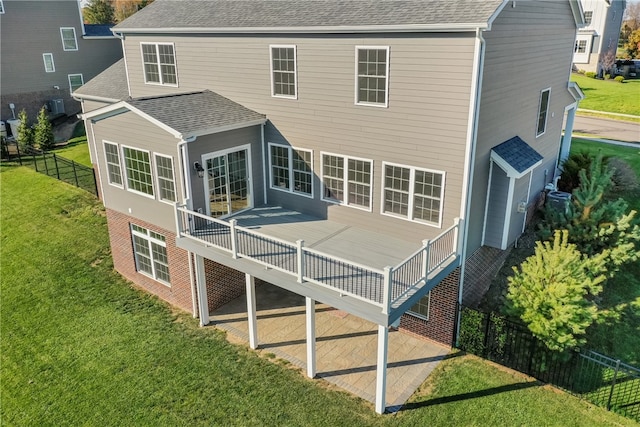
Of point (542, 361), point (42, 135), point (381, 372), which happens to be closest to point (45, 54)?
point (42, 135)

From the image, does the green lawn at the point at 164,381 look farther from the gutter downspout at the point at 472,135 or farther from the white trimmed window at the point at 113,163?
the white trimmed window at the point at 113,163

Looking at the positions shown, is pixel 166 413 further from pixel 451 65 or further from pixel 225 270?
pixel 451 65

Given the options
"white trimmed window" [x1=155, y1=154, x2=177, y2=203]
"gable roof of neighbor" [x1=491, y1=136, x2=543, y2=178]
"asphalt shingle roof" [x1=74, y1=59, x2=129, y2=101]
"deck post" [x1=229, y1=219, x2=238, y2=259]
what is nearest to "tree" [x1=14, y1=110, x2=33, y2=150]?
"asphalt shingle roof" [x1=74, y1=59, x2=129, y2=101]

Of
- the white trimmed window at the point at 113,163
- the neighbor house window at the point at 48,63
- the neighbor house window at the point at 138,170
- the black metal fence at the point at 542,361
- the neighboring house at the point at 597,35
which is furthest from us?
the neighboring house at the point at 597,35

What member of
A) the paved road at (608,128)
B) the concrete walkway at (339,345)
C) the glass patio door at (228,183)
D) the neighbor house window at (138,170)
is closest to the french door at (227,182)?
the glass patio door at (228,183)

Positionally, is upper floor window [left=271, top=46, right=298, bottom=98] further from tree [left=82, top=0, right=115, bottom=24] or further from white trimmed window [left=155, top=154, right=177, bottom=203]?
tree [left=82, top=0, right=115, bottom=24]

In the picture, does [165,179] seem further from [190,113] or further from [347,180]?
[347,180]
